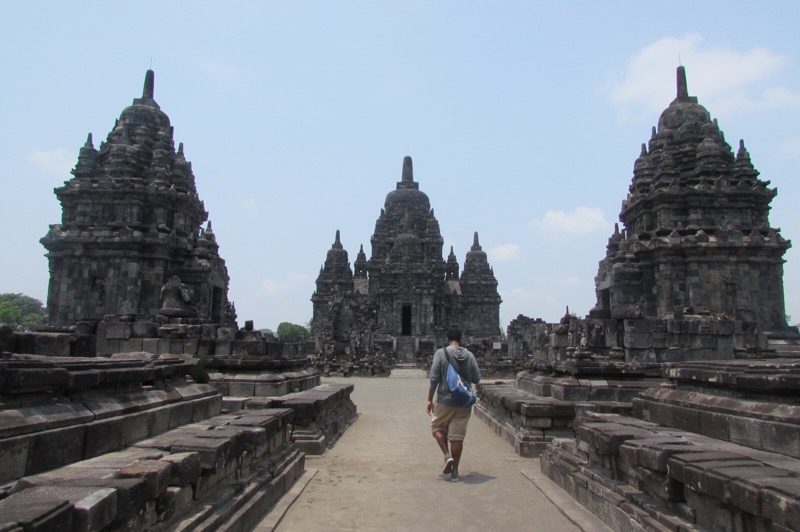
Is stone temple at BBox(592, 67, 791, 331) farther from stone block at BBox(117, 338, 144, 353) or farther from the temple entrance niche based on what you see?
the temple entrance niche

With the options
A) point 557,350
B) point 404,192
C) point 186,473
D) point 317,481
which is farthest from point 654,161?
point 404,192

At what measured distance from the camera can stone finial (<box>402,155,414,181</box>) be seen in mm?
59000

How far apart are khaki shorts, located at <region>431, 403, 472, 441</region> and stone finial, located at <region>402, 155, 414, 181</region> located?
52785 mm

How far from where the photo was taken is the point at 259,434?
19.1ft

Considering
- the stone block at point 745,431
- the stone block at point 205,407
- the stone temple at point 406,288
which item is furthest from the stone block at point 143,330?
the stone temple at point 406,288

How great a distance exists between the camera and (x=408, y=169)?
59.3m

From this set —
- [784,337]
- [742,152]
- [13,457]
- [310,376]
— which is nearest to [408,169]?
[742,152]

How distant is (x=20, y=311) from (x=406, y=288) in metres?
40.6

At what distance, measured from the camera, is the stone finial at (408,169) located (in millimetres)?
59000

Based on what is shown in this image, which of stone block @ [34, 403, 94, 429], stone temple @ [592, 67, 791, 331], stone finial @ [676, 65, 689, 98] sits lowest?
stone block @ [34, 403, 94, 429]

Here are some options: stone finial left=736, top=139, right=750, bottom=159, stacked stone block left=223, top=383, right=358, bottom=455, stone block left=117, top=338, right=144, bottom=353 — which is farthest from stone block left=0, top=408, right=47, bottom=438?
stone finial left=736, top=139, right=750, bottom=159

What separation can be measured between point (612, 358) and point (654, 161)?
17.8 m

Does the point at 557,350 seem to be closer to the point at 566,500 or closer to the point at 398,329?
the point at 566,500

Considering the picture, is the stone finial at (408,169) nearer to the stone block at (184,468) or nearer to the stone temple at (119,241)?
the stone temple at (119,241)
